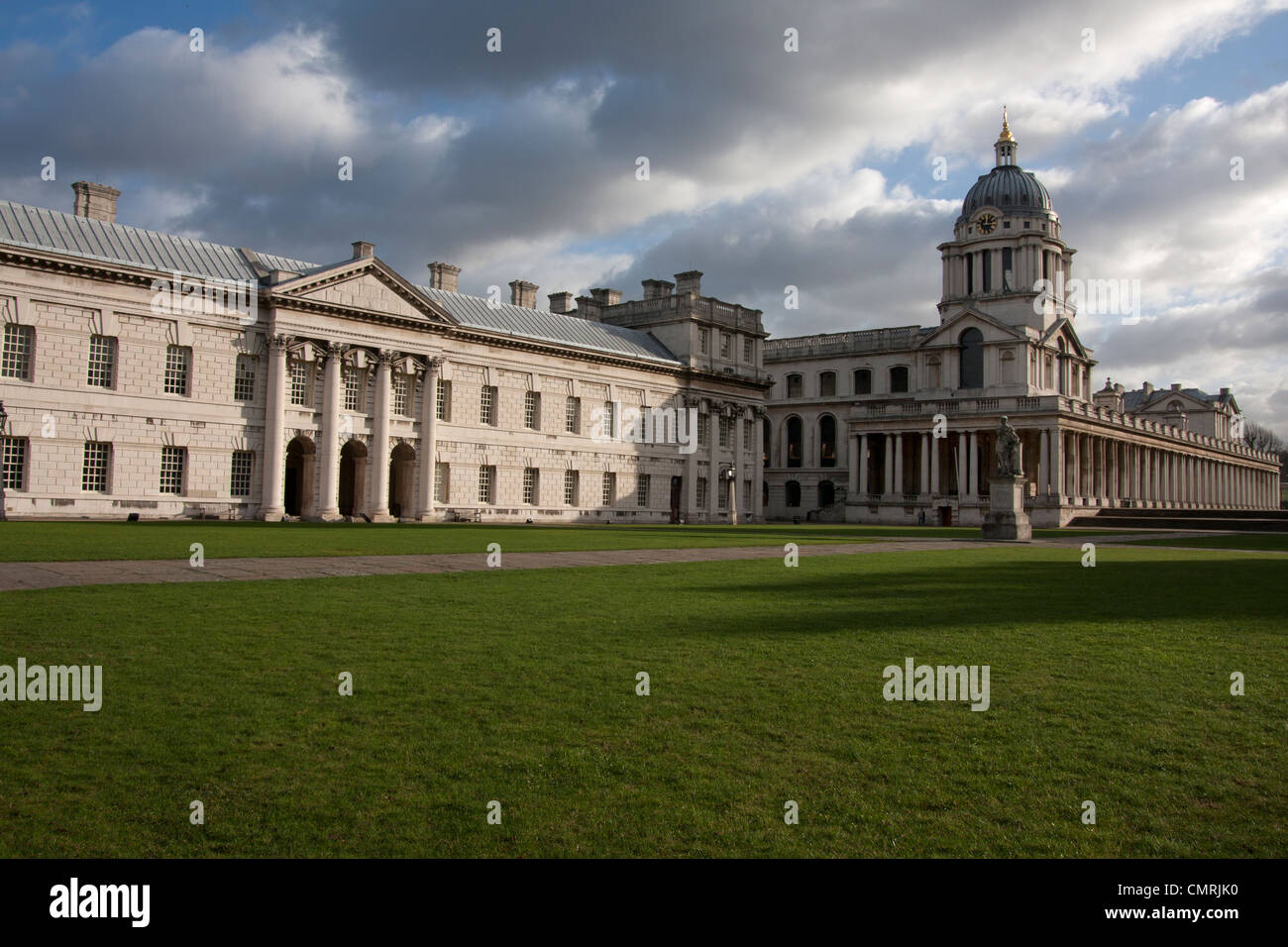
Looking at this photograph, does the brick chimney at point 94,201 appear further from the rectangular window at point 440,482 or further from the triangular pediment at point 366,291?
the rectangular window at point 440,482

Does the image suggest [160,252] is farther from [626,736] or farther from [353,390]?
[626,736]

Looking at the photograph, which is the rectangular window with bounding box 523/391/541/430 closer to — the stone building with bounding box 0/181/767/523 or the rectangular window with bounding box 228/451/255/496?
the stone building with bounding box 0/181/767/523

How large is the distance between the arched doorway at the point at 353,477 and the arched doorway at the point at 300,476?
7.08ft

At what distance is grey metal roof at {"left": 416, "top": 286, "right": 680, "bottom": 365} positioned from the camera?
55.8m

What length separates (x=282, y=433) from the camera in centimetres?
4581

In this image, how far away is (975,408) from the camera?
2926 inches

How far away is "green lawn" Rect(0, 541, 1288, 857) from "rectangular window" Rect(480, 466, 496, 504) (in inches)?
1666

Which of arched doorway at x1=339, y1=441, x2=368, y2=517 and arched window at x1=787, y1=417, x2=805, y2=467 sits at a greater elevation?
arched window at x1=787, y1=417, x2=805, y2=467

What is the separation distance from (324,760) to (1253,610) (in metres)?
13.2

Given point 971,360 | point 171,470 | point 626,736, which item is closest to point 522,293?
point 171,470

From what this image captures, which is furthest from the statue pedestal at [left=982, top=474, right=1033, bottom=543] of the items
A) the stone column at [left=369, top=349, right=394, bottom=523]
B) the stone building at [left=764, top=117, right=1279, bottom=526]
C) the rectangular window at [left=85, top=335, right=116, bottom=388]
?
the rectangular window at [left=85, top=335, right=116, bottom=388]

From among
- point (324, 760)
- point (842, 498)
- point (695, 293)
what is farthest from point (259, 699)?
point (842, 498)
